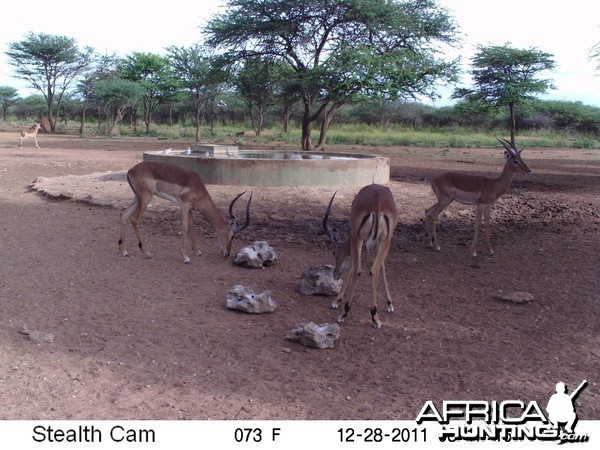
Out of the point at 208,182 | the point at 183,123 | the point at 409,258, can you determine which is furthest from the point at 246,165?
the point at 183,123

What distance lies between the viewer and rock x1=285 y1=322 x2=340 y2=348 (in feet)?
16.0

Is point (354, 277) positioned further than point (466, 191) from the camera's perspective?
No

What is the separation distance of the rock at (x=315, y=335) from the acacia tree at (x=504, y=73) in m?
28.9

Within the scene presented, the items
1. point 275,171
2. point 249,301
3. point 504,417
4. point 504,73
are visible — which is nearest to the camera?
point 504,417

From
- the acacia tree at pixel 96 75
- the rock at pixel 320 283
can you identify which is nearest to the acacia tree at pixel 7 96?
the acacia tree at pixel 96 75

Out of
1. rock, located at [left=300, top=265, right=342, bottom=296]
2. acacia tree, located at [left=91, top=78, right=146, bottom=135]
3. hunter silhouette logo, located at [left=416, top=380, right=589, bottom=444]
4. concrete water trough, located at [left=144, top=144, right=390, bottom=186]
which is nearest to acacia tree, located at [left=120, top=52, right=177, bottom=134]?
acacia tree, located at [left=91, top=78, right=146, bottom=135]

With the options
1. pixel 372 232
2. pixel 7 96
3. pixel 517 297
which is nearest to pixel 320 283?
pixel 372 232

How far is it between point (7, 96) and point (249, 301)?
2519 inches

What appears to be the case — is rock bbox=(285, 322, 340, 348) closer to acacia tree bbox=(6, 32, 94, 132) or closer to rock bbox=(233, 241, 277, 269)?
rock bbox=(233, 241, 277, 269)

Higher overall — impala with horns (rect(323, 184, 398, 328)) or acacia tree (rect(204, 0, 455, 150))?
acacia tree (rect(204, 0, 455, 150))

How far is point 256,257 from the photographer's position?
7312 millimetres

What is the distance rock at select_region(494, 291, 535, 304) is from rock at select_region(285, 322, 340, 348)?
84.4 inches

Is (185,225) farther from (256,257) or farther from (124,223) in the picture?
(256,257)

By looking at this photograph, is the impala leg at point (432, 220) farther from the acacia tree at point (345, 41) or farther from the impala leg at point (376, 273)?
the acacia tree at point (345, 41)
